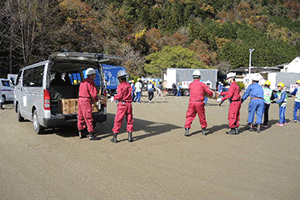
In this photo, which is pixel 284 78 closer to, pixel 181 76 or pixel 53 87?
pixel 181 76

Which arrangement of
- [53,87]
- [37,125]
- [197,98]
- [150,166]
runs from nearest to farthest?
[150,166] → [197,98] → [37,125] → [53,87]

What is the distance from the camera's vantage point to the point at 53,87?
8336mm

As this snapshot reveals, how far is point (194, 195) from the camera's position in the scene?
3932 mm

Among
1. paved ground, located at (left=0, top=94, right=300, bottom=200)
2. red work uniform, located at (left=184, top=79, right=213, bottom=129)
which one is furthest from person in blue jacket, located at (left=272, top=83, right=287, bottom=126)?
red work uniform, located at (left=184, top=79, right=213, bottom=129)

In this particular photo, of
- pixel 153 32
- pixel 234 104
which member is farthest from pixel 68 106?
pixel 153 32

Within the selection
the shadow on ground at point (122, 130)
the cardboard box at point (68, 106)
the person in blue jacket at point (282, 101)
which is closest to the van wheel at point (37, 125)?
the shadow on ground at point (122, 130)

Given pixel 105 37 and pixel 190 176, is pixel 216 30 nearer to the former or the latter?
pixel 105 37

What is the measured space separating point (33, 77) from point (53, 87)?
708 millimetres

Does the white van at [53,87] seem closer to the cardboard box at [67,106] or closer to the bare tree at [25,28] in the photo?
the cardboard box at [67,106]

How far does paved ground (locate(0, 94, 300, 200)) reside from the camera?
405cm

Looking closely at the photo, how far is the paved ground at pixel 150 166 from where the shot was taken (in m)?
4.05

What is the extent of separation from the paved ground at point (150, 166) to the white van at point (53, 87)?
0.60m

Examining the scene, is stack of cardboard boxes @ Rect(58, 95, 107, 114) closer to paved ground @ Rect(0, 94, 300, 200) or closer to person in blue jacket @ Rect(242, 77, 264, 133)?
paved ground @ Rect(0, 94, 300, 200)

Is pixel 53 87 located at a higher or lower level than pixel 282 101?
higher
